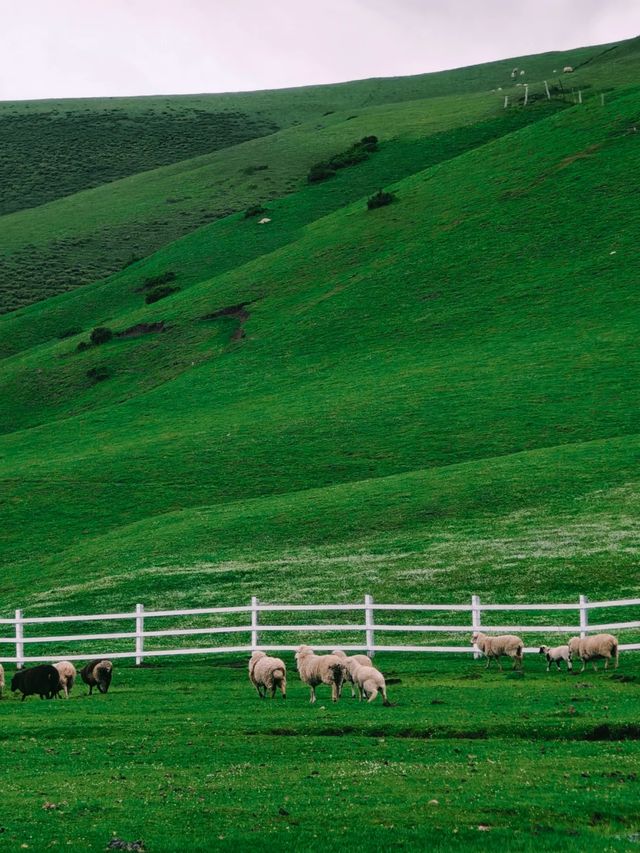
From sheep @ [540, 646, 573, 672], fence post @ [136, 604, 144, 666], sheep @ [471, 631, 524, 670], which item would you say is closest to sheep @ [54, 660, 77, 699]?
fence post @ [136, 604, 144, 666]

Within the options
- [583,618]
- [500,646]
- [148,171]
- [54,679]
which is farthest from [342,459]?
[148,171]

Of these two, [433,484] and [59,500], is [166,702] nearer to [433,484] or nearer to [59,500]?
[433,484]

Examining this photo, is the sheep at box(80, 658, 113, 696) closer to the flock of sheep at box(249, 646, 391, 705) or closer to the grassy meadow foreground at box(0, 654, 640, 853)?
the grassy meadow foreground at box(0, 654, 640, 853)

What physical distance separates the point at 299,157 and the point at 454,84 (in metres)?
66.6

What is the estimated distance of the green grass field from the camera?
16109 mm

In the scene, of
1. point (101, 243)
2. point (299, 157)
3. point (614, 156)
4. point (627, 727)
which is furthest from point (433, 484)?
point (299, 157)

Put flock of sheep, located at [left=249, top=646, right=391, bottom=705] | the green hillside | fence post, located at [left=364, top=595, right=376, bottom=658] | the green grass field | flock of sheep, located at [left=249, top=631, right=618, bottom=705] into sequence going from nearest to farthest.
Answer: the green grass field < flock of sheep, located at [left=249, top=646, right=391, bottom=705] < flock of sheep, located at [left=249, top=631, right=618, bottom=705] < fence post, located at [left=364, top=595, right=376, bottom=658] < the green hillside

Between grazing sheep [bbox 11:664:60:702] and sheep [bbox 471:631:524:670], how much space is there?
1082 centimetres

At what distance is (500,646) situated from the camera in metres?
28.6

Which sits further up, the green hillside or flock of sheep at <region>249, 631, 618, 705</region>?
the green hillside

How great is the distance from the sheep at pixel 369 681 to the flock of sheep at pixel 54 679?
6.78 m

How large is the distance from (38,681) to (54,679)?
38 centimetres

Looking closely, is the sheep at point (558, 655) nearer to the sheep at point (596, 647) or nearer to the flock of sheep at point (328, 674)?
the sheep at point (596, 647)

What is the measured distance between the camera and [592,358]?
67.2 m
